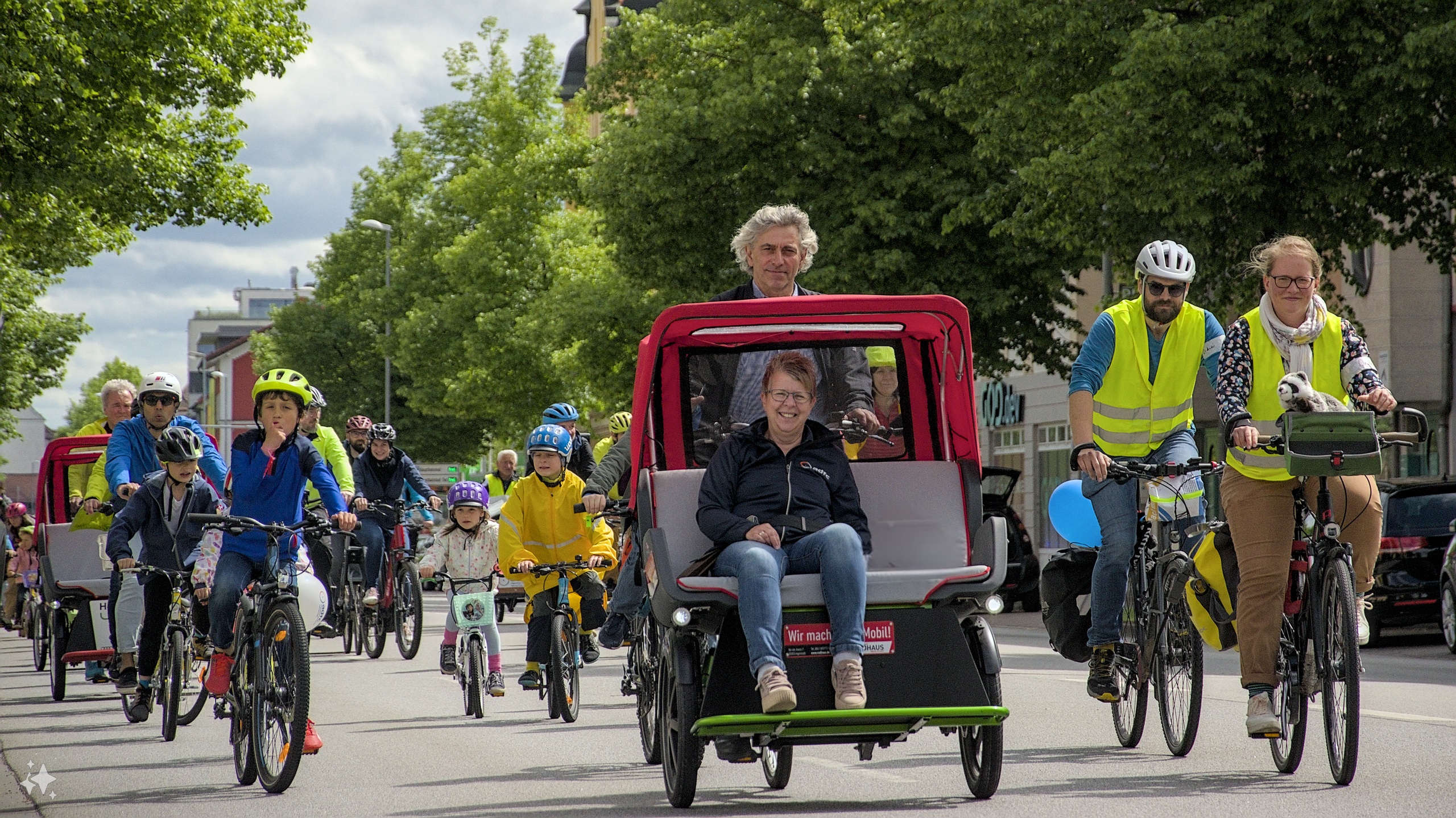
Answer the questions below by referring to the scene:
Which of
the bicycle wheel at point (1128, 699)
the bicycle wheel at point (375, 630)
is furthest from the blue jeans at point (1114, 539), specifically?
the bicycle wheel at point (375, 630)

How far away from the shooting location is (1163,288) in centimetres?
867

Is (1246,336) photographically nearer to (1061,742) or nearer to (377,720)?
(1061,742)

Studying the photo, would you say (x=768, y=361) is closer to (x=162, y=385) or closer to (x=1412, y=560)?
(x=162, y=385)

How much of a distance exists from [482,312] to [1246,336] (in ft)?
147

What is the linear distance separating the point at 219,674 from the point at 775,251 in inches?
127

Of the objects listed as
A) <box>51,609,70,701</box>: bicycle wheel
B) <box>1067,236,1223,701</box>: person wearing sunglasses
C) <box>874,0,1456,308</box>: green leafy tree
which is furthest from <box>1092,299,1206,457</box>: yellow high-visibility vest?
<box>874,0,1456,308</box>: green leafy tree

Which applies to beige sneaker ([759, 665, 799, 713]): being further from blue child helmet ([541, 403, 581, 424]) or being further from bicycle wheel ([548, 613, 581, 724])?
blue child helmet ([541, 403, 581, 424])

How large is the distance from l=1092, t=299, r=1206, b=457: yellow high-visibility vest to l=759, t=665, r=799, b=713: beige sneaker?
267cm

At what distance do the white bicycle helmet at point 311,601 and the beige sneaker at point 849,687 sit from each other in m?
2.86

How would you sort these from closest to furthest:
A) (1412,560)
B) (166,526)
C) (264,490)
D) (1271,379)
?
(1271,379) < (264,490) < (166,526) < (1412,560)

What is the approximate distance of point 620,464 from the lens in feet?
34.3

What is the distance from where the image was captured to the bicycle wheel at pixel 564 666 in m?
11.4

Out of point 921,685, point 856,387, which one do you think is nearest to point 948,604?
point 921,685

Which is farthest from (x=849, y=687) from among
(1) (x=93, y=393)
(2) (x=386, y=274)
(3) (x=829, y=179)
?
(1) (x=93, y=393)
